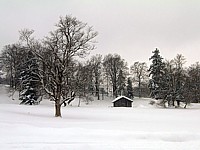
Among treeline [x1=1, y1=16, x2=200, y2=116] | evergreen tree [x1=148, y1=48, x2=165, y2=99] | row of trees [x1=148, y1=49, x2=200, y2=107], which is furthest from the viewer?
evergreen tree [x1=148, y1=48, x2=165, y2=99]

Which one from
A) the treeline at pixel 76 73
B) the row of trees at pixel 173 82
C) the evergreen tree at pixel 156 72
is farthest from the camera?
the evergreen tree at pixel 156 72

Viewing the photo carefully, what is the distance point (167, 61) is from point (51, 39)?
38045 mm

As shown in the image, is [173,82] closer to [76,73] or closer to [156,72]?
[156,72]

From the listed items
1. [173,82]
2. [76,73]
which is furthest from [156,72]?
[76,73]

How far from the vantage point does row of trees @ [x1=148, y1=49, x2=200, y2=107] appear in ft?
176

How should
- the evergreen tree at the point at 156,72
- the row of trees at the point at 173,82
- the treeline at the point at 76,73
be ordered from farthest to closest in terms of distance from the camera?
the evergreen tree at the point at 156,72
the row of trees at the point at 173,82
the treeline at the point at 76,73

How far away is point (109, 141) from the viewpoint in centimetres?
1107

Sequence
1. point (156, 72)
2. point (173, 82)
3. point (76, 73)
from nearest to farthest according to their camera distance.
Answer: point (76, 73)
point (173, 82)
point (156, 72)

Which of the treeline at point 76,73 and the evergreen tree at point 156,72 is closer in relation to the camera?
the treeline at point 76,73

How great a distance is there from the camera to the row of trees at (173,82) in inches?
2108

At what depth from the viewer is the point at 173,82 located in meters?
55.4

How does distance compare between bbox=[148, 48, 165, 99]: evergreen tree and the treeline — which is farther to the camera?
bbox=[148, 48, 165, 99]: evergreen tree

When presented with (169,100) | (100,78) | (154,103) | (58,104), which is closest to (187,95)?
(169,100)

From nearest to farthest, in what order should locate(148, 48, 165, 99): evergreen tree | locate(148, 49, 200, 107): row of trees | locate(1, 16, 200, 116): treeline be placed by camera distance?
locate(1, 16, 200, 116): treeline → locate(148, 49, 200, 107): row of trees → locate(148, 48, 165, 99): evergreen tree
